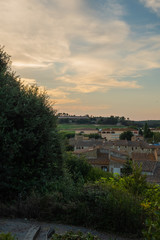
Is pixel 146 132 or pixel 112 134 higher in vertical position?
pixel 146 132

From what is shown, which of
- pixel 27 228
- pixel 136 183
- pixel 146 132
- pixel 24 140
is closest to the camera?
pixel 27 228

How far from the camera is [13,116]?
7.70m

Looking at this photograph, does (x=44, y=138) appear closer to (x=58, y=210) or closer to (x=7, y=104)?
(x=7, y=104)

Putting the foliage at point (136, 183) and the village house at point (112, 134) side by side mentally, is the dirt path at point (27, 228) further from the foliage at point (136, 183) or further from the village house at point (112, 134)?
the village house at point (112, 134)

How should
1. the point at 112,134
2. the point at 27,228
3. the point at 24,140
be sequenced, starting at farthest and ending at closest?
the point at 112,134 < the point at 24,140 < the point at 27,228

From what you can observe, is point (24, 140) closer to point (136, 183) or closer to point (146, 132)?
point (136, 183)

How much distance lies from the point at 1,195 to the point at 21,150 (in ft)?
4.79

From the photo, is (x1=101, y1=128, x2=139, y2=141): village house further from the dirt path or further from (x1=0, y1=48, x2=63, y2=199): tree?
the dirt path

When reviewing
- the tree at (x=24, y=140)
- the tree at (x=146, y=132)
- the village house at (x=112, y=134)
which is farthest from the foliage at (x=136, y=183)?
the village house at (x=112, y=134)

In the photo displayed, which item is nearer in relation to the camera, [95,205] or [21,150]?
[95,205]

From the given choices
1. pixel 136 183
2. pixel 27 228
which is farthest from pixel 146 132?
pixel 27 228

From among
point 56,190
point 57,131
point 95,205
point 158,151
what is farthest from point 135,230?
point 158,151

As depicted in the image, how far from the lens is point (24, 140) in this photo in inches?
298

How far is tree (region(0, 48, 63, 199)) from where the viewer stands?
24.0 feet
